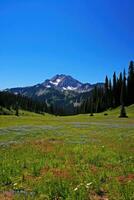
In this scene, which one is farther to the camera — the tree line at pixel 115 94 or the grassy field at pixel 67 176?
the tree line at pixel 115 94

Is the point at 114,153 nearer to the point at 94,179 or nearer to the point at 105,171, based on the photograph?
the point at 105,171

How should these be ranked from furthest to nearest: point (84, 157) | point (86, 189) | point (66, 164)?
1. point (84, 157)
2. point (66, 164)
3. point (86, 189)

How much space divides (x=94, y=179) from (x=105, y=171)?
7.09ft

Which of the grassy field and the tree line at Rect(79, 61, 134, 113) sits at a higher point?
the tree line at Rect(79, 61, 134, 113)

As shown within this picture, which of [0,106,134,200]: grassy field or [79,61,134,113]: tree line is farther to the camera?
[79,61,134,113]: tree line

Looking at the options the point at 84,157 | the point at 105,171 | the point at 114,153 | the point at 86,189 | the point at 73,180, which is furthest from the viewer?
the point at 114,153

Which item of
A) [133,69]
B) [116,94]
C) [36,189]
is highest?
[133,69]

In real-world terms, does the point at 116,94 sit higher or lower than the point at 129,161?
higher

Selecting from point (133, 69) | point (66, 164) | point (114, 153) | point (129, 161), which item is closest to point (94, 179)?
point (66, 164)

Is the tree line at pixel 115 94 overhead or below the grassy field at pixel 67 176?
overhead

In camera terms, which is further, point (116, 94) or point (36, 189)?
point (116, 94)

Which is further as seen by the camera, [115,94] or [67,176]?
[115,94]

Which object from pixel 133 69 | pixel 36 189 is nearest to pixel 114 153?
pixel 36 189

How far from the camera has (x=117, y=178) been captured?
13.8 meters
